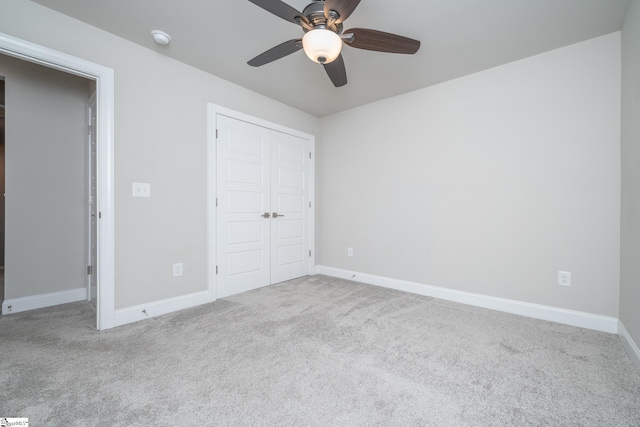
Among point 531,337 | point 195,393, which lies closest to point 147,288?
point 195,393

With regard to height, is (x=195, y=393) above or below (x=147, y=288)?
below

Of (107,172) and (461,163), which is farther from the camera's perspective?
(461,163)

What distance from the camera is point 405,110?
132 inches

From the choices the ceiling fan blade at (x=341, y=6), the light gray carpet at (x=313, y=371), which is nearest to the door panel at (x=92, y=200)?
the light gray carpet at (x=313, y=371)

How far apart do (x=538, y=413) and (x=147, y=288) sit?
9.57 ft

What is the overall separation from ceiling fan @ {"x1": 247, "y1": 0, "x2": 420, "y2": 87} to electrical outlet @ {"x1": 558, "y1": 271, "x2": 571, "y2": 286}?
2.33 m

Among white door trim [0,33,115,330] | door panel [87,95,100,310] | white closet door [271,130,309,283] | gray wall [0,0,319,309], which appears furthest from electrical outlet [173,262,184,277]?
white closet door [271,130,309,283]

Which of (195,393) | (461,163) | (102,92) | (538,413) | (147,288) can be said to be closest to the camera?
(538,413)

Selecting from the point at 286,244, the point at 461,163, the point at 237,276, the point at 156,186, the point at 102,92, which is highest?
the point at 102,92

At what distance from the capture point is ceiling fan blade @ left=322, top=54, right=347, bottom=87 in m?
1.90

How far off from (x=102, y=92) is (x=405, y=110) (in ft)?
10.2

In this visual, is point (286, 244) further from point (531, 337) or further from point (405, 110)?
point (531, 337)

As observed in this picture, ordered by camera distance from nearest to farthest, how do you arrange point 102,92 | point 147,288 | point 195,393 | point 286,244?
point 195,393 → point 102,92 → point 147,288 → point 286,244

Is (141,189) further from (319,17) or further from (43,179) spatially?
(319,17)
